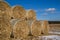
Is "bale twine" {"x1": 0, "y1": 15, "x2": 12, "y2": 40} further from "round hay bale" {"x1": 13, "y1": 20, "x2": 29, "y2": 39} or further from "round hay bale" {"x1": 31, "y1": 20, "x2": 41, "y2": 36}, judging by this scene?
"round hay bale" {"x1": 31, "y1": 20, "x2": 41, "y2": 36}

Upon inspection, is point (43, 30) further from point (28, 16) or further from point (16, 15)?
point (16, 15)

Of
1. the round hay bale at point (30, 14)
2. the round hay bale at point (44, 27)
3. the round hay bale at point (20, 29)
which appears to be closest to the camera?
the round hay bale at point (20, 29)

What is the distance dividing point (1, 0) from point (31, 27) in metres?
1.11

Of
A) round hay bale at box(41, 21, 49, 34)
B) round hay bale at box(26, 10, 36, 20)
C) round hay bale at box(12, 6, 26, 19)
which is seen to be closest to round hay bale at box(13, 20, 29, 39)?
round hay bale at box(12, 6, 26, 19)

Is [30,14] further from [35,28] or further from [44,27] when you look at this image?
[35,28]

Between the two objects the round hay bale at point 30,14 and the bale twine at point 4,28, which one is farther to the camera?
the round hay bale at point 30,14

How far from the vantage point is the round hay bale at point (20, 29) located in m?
3.97

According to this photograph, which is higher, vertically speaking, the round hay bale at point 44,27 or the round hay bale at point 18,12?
the round hay bale at point 18,12

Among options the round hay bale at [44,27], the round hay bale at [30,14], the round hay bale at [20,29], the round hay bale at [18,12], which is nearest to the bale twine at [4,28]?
the round hay bale at [20,29]

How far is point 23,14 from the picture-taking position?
16.8ft

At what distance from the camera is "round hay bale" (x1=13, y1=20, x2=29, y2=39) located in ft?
13.0

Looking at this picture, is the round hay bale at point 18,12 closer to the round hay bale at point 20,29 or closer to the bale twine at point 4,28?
the round hay bale at point 20,29

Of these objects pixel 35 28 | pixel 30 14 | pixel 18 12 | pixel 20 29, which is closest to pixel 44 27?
pixel 30 14

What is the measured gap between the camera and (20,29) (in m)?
4.16
